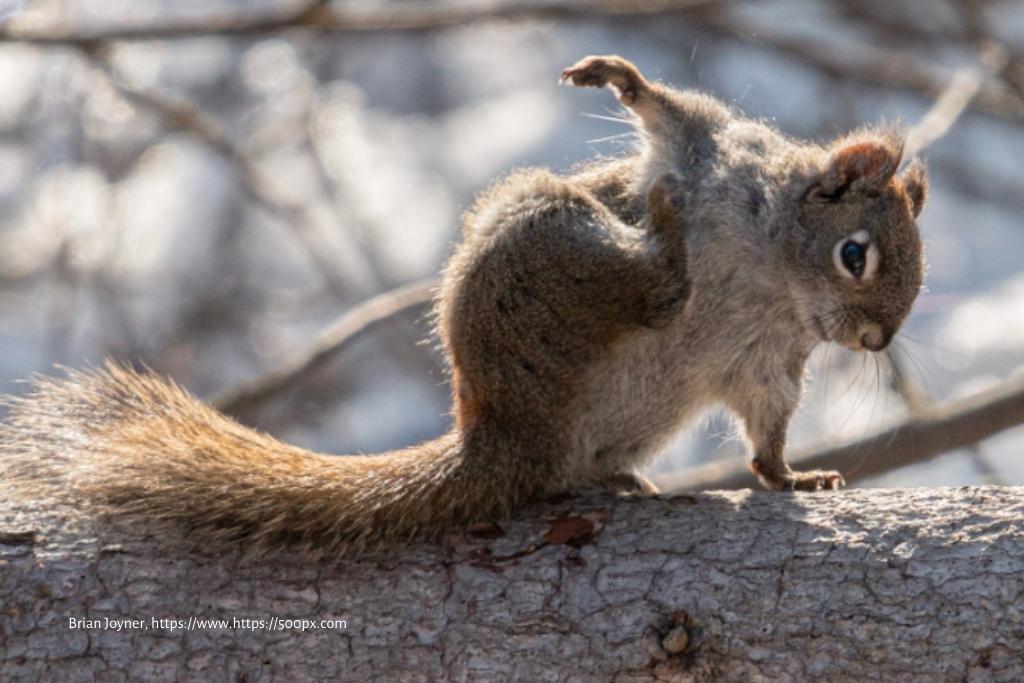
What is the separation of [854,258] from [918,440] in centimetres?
122

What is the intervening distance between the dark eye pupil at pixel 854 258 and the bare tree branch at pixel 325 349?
55.4 inches

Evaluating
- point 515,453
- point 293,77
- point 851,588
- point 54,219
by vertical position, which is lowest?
point 851,588

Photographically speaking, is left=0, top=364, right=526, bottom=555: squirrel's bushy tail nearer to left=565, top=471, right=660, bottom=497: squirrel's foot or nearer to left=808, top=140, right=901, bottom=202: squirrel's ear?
left=565, top=471, right=660, bottom=497: squirrel's foot

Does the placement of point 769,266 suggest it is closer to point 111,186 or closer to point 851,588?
point 851,588

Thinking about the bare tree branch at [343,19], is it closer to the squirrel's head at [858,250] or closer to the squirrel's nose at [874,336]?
the squirrel's head at [858,250]

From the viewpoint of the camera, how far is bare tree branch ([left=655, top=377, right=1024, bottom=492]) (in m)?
3.79

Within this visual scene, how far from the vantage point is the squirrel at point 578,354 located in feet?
8.40


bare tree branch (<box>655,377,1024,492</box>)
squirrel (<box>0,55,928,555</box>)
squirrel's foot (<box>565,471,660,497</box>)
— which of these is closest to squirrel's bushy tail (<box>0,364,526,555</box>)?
squirrel (<box>0,55,928,555</box>)

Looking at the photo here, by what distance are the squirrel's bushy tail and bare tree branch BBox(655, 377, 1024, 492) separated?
1382mm

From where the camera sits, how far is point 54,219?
6531 mm

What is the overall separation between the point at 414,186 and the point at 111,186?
60.4 inches

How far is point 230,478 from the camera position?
2.57m

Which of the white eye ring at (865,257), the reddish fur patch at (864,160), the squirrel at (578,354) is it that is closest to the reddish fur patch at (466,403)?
the squirrel at (578,354)

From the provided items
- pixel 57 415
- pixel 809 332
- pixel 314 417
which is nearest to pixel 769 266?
pixel 809 332
